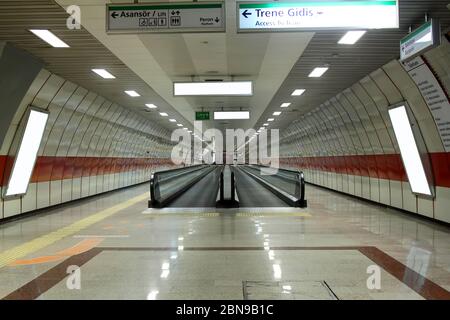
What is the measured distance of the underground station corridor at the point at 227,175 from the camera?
5336 millimetres

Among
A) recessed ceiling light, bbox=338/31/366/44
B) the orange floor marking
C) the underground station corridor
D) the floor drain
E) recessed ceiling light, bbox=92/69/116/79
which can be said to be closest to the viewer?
the floor drain

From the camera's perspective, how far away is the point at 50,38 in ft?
24.5

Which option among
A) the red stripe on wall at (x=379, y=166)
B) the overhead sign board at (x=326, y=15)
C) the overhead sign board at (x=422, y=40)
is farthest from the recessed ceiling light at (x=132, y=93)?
the overhead sign board at (x=422, y=40)

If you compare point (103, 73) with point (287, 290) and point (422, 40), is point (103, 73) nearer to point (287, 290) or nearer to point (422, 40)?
point (422, 40)

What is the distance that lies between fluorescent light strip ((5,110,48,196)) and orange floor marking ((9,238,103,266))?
3.82 meters

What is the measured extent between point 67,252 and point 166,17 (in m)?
4.16

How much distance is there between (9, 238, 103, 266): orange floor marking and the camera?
6200 mm

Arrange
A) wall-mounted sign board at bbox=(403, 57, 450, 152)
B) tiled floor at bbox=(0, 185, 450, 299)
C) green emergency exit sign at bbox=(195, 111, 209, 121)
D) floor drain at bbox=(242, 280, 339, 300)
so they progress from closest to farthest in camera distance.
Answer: floor drain at bbox=(242, 280, 339, 300) < tiled floor at bbox=(0, 185, 450, 299) < wall-mounted sign board at bbox=(403, 57, 450, 152) < green emergency exit sign at bbox=(195, 111, 209, 121)

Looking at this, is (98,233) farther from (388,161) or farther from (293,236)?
(388,161)

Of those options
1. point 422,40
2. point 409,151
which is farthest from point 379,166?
point 422,40

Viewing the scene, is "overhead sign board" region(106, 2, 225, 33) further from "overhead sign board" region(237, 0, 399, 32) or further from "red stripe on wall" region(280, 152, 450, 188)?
"red stripe on wall" region(280, 152, 450, 188)

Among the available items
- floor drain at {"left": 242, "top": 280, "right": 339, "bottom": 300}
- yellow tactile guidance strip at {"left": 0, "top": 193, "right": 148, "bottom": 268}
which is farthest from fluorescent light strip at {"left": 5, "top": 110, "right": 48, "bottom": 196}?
floor drain at {"left": 242, "top": 280, "right": 339, "bottom": 300}
